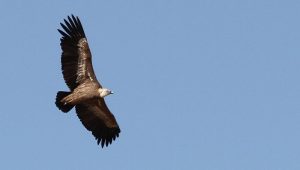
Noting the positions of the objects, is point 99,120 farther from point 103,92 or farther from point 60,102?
point 60,102

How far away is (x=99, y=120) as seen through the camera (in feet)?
90.3

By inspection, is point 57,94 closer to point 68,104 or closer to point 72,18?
point 68,104

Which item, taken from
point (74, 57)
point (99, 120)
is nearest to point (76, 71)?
point (74, 57)

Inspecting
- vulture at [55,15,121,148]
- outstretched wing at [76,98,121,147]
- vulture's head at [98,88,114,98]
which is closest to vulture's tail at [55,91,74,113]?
vulture at [55,15,121,148]

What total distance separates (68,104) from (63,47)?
201cm

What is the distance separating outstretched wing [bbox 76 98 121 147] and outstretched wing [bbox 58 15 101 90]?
1.21m

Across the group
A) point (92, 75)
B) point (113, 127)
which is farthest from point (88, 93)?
point (113, 127)

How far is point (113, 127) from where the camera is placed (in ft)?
91.0

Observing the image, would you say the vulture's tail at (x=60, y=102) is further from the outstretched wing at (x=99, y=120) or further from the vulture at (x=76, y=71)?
the outstretched wing at (x=99, y=120)

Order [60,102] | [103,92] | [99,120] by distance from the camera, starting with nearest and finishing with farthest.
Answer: [60,102] → [103,92] → [99,120]

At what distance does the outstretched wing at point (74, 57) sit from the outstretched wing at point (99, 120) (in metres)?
1.21


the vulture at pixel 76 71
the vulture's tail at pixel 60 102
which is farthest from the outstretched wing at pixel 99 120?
the vulture's tail at pixel 60 102

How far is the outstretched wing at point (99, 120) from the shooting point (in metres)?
27.1

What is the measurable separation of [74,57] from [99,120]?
9.40ft
